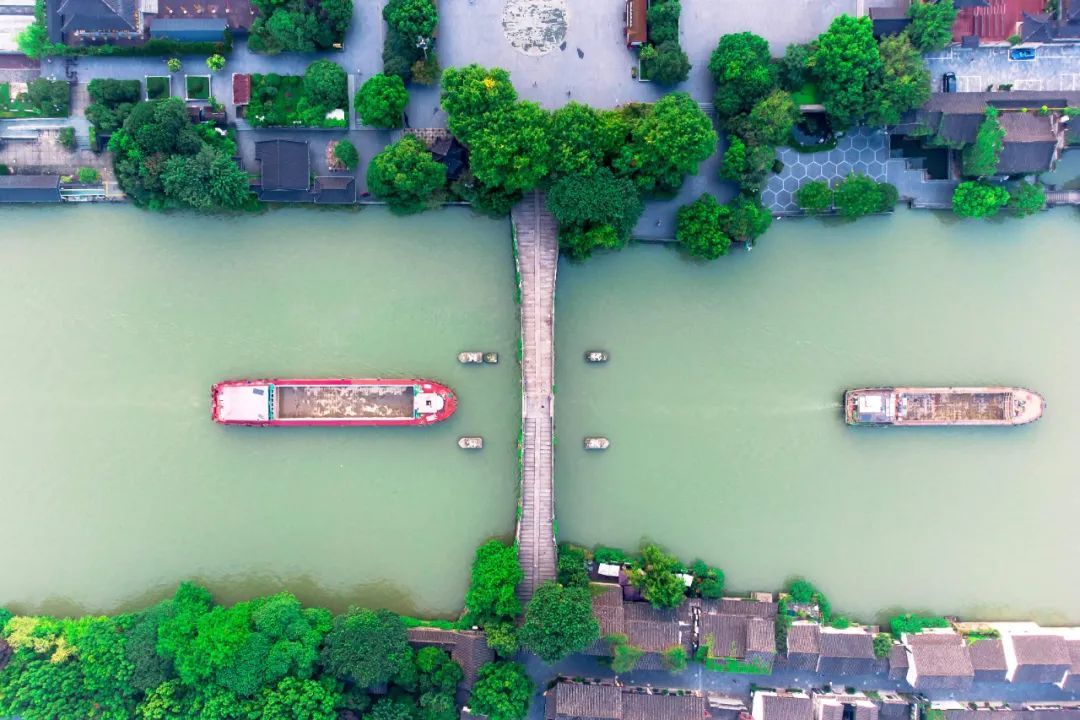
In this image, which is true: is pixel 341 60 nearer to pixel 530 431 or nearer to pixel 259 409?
pixel 259 409

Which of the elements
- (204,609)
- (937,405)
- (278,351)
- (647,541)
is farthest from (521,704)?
(937,405)

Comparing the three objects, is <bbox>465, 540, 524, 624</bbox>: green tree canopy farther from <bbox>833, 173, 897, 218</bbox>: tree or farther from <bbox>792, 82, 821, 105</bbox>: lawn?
<bbox>792, 82, 821, 105</bbox>: lawn

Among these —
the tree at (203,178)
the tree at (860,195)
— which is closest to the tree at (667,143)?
the tree at (860,195)

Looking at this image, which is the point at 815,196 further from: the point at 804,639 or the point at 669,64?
the point at 804,639

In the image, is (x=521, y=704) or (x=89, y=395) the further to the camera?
(x=89, y=395)

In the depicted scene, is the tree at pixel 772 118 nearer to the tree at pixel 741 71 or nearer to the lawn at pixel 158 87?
the tree at pixel 741 71

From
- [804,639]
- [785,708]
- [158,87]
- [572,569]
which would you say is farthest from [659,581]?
[158,87]

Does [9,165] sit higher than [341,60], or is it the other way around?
[341,60]

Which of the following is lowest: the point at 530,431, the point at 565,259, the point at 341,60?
the point at 530,431
